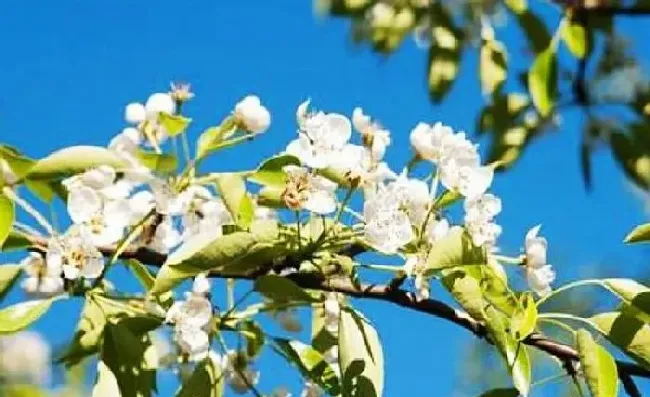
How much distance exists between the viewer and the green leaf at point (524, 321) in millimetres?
917

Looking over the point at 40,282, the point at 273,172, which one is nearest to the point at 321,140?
the point at 273,172

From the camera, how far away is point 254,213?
0.99 meters

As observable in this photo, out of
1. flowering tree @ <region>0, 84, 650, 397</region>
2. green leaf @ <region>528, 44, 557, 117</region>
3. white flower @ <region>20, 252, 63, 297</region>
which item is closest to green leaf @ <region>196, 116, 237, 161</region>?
flowering tree @ <region>0, 84, 650, 397</region>

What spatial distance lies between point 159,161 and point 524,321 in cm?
28

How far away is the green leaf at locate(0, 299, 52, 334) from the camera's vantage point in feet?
3.09

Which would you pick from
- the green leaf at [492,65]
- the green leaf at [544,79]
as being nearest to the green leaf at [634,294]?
the green leaf at [544,79]

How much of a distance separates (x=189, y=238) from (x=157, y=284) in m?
0.09

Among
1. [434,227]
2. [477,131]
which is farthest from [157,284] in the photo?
[477,131]

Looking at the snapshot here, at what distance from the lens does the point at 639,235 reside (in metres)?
0.97

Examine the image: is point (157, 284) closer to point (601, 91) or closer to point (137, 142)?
point (137, 142)

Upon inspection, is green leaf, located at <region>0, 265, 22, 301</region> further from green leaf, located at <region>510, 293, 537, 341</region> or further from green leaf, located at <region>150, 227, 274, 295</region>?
green leaf, located at <region>510, 293, 537, 341</region>

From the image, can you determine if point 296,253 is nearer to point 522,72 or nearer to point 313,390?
point 313,390

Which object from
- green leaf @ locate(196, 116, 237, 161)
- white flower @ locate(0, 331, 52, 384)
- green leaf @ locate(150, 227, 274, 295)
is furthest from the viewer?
white flower @ locate(0, 331, 52, 384)

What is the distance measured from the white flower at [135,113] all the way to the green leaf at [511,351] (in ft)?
1.13
